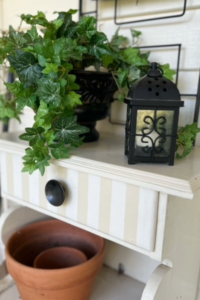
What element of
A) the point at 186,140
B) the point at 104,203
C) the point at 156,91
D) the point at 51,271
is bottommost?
the point at 51,271

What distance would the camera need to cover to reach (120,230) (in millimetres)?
554

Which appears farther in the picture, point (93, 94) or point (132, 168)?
point (93, 94)

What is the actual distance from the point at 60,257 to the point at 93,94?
0.49 meters

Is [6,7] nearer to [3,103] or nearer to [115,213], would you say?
[3,103]

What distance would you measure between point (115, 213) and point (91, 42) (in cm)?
39

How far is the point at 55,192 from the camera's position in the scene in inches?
23.8

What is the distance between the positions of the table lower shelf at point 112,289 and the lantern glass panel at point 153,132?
1.58 ft

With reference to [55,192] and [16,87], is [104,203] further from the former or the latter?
[16,87]

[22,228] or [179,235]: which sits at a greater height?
[179,235]

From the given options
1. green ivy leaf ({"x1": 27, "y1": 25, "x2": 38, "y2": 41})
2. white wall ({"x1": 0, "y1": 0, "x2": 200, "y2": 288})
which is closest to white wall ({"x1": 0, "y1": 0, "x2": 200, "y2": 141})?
white wall ({"x1": 0, "y1": 0, "x2": 200, "y2": 288})

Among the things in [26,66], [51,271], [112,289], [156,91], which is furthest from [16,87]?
[112,289]

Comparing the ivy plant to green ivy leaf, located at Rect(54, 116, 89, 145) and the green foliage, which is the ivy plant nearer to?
green ivy leaf, located at Rect(54, 116, 89, 145)

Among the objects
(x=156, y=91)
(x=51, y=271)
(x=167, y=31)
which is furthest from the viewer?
(x=167, y=31)

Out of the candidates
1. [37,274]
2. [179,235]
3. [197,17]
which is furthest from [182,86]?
[37,274]
